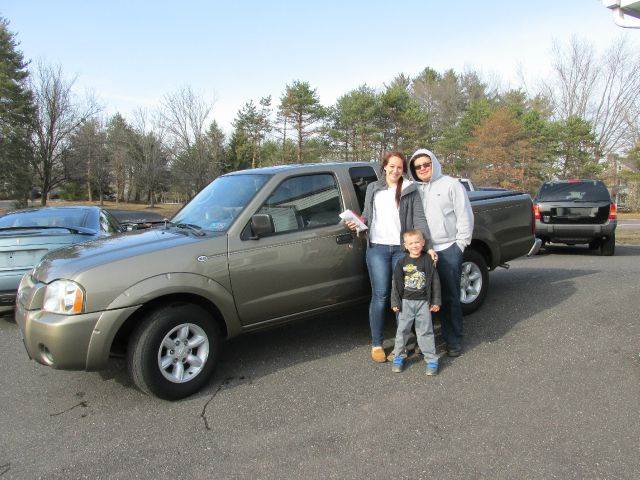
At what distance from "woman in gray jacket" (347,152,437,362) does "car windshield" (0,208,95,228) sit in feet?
14.8

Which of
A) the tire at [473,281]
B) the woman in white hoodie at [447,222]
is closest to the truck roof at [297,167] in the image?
the woman in white hoodie at [447,222]

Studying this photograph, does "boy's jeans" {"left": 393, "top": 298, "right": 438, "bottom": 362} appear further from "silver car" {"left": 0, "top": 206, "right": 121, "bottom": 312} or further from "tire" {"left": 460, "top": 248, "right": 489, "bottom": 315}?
"silver car" {"left": 0, "top": 206, "right": 121, "bottom": 312}

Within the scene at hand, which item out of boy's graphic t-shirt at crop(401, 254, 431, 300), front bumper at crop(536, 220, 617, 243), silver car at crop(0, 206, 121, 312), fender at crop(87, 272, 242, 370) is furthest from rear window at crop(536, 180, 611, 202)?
fender at crop(87, 272, 242, 370)

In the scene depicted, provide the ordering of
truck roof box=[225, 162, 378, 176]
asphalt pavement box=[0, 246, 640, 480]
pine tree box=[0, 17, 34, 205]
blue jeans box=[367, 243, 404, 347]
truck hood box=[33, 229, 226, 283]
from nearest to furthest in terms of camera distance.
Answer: asphalt pavement box=[0, 246, 640, 480] < truck hood box=[33, 229, 226, 283] < blue jeans box=[367, 243, 404, 347] < truck roof box=[225, 162, 378, 176] < pine tree box=[0, 17, 34, 205]

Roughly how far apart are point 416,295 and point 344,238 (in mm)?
867

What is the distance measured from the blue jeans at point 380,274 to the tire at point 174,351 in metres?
1.37

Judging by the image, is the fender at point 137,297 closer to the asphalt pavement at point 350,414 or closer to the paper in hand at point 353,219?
the asphalt pavement at point 350,414

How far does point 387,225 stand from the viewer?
410 cm

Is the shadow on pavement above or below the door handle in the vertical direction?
below

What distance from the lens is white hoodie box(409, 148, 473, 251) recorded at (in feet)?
13.6

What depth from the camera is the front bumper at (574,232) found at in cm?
1004

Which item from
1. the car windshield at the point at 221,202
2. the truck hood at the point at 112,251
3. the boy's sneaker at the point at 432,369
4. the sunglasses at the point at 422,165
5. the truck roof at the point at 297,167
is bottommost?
the boy's sneaker at the point at 432,369

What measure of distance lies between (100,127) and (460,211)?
46.6 metres

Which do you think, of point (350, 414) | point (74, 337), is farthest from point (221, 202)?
point (350, 414)
